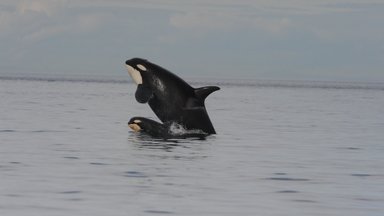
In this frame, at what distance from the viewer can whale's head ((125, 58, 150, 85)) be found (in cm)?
2762

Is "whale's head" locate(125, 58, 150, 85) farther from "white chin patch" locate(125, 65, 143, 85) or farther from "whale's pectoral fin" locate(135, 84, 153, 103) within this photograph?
"whale's pectoral fin" locate(135, 84, 153, 103)

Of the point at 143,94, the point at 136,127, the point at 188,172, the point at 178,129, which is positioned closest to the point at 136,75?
the point at 143,94

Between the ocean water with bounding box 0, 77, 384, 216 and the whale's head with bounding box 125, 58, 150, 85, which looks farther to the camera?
the whale's head with bounding box 125, 58, 150, 85

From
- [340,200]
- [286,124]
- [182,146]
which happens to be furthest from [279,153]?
[286,124]

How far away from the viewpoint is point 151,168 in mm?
18578

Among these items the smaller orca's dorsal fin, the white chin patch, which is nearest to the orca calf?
the smaller orca's dorsal fin

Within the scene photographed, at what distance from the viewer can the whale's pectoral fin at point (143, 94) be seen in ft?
88.1

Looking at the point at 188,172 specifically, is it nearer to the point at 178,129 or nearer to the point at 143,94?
the point at 178,129

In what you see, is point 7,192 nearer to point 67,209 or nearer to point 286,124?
point 67,209

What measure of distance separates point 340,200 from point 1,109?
91.8 feet

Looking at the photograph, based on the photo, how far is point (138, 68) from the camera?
91.1 ft

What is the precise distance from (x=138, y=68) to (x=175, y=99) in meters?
1.72

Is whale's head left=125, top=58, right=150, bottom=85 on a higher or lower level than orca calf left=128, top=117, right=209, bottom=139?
higher

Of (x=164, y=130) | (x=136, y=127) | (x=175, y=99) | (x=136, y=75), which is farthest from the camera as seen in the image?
(x=136, y=75)
